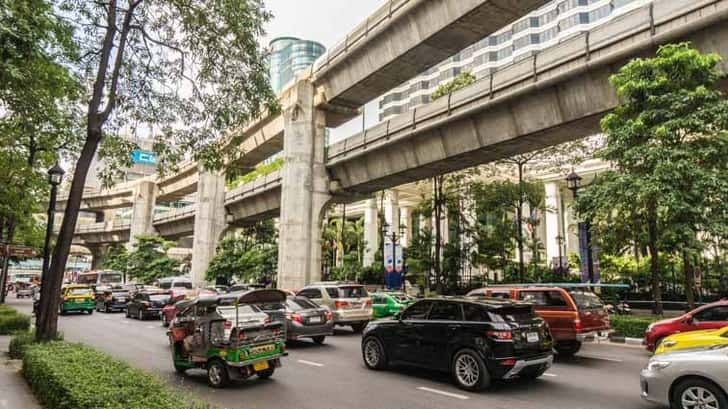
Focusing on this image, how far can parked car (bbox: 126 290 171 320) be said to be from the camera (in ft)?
76.3

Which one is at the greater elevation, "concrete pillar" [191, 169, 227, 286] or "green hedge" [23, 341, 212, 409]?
"concrete pillar" [191, 169, 227, 286]

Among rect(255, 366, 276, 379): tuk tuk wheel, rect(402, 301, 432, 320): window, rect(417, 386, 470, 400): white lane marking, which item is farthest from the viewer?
rect(402, 301, 432, 320): window

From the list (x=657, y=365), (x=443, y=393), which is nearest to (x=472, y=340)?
(x=443, y=393)

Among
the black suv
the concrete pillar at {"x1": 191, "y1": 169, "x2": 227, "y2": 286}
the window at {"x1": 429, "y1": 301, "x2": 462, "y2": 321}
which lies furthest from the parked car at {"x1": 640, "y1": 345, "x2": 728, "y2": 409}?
the concrete pillar at {"x1": 191, "y1": 169, "x2": 227, "y2": 286}

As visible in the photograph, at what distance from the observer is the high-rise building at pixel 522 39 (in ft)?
195

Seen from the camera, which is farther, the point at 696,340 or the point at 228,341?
the point at 228,341

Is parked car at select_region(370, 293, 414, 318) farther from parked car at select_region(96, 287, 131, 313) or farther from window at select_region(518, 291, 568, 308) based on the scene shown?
parked car at select_region(96, 287, 131, 313)

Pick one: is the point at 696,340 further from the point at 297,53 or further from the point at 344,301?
the point at 297,53

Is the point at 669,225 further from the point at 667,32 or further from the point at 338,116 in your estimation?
the point at 338,116

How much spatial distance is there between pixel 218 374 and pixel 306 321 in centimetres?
523

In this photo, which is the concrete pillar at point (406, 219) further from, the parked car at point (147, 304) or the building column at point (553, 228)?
the parked car at point (147, 304)

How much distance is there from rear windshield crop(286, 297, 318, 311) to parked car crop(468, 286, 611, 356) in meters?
5.96

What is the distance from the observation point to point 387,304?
67.6 feet

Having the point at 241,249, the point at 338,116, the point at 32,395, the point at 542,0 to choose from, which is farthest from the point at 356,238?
the point at 32,395
